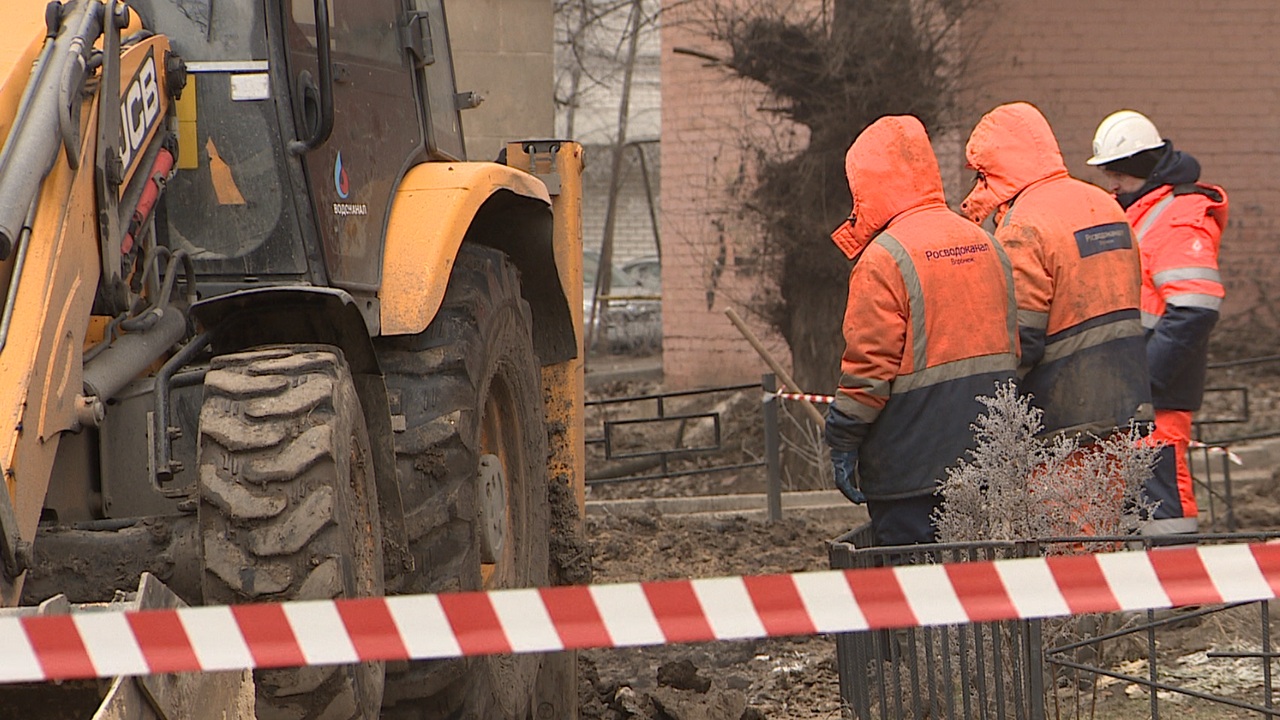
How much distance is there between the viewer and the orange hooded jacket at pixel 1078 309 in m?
5.57

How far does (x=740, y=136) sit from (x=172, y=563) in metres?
8.72

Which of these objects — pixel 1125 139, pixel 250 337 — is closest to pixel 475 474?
pixel 250 337

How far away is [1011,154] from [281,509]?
10.8 feet

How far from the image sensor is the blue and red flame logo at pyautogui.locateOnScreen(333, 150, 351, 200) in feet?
14.6

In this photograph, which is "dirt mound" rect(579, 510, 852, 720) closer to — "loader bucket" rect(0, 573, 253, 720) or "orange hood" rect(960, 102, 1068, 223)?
"orange hood" rect(960, 102, 1068, 223)

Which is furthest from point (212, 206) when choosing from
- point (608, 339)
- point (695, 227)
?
point (608, 339)

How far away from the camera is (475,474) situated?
444 centimetres

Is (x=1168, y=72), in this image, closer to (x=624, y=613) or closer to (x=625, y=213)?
(x=624, y=613)

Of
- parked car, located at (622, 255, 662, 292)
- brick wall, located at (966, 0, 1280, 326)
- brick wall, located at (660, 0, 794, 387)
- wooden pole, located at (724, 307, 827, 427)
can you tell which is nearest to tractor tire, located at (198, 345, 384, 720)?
wooden pole, located at (724, 307, 827, 427)

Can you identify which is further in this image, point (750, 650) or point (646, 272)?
point (646, 272)

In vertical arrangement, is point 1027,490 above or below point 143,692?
above

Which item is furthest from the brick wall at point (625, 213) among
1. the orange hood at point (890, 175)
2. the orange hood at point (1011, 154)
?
the orange hood at point (890, 175)

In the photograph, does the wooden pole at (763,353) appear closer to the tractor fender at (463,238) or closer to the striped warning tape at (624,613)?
the tractor fender at (463,238)

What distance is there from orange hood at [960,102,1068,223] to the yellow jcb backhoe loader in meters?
1.69
